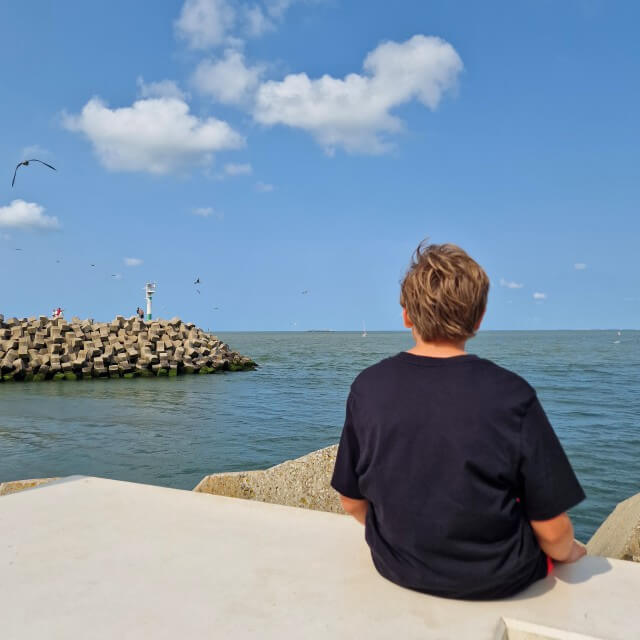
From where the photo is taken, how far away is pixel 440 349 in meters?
1.75

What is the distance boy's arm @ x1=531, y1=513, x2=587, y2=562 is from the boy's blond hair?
1.95 feet

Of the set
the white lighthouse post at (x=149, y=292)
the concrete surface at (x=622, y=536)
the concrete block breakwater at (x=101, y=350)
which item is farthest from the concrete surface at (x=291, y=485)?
the white lighthouse post at (x=149, y=292)

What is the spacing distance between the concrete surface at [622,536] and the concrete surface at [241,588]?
0.45 meters

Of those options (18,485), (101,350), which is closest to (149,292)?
(101,350)

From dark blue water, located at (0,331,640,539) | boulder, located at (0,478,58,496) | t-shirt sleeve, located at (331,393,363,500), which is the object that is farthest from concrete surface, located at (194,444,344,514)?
dark blue water, located at (0,331,640,539)

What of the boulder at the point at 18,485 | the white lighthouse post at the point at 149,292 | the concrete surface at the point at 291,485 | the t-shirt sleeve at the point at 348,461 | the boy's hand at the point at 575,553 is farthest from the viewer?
the white lighthouse post at the point at 149,292

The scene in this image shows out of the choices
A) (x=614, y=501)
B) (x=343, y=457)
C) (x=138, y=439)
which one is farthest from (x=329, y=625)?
(x=138, y=439)

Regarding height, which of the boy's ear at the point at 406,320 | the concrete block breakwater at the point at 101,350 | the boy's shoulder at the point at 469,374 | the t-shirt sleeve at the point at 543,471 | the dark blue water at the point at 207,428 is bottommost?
the dark blue water at the point at 207,428

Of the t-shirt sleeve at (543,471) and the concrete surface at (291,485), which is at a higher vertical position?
the t-shirt sleeve at (543,471)

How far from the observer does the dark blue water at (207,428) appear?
7965 millimetres

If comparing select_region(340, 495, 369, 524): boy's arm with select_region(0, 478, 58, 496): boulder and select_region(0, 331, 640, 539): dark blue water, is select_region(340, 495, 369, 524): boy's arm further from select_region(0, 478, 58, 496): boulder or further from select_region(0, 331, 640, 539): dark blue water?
select_region(0, 331, 640, 539): dark blue water

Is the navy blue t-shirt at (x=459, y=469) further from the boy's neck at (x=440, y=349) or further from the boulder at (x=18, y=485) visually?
Result: the boulder at (x=18, y=485)

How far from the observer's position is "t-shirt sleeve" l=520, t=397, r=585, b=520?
1.60 metres

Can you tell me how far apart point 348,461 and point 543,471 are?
23.8 inches
